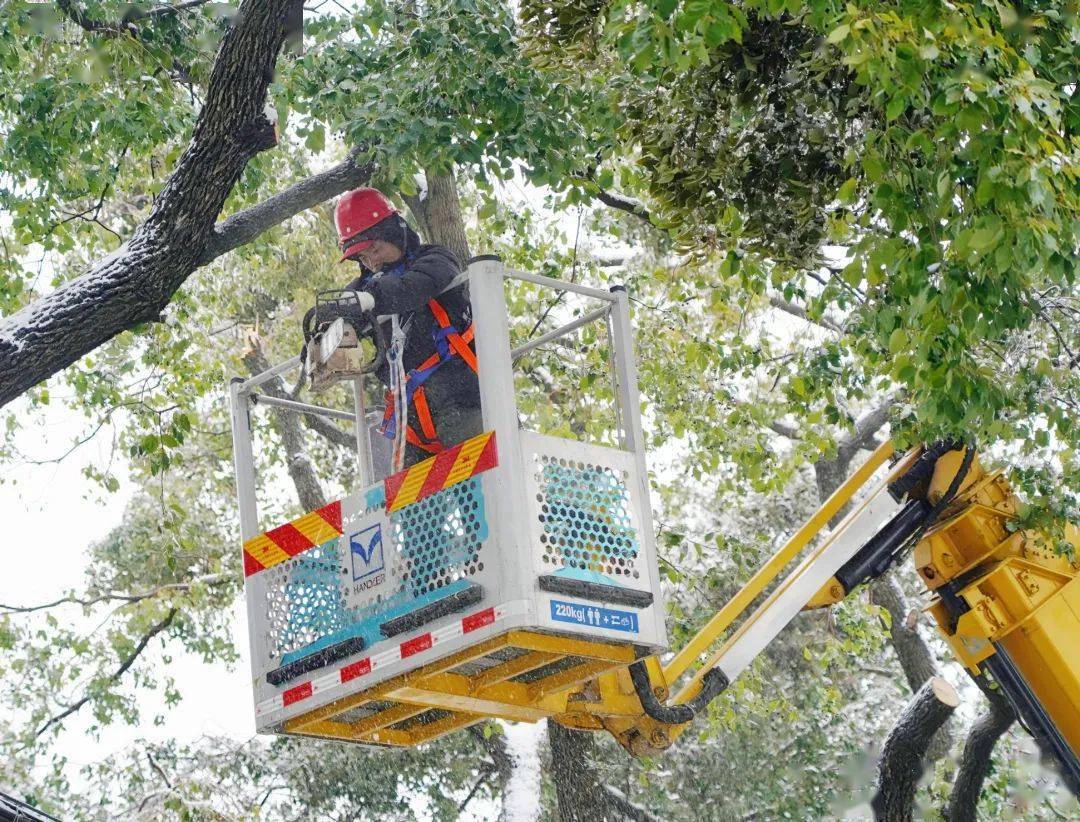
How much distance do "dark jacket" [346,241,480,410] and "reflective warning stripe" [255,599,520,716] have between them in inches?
43.6

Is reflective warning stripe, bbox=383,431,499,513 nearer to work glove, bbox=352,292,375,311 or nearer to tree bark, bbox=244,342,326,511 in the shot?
work glove, bbox=352,292,375,311

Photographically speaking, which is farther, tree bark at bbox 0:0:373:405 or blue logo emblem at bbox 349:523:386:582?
tree bark at bbox 0:0:373:405

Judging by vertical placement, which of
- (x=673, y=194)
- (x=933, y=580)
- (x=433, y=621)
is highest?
(x=673, y=194)

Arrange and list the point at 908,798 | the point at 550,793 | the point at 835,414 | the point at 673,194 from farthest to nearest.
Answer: the point at 550,793 < the point at 908,798 < the point at 835,414 < the point at 673,194

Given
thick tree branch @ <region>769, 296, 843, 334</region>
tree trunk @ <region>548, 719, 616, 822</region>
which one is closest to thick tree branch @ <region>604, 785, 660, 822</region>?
tree trunk @ <region>548, 719, 616, 822</region>

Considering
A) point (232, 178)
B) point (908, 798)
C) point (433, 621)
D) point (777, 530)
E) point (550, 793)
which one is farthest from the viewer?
point (777, 530)

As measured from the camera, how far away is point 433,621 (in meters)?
6.16

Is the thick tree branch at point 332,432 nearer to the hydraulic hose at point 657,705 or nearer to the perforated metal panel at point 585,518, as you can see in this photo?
the hydraulic hose at point 657,705

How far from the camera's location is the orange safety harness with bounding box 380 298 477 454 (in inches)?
271

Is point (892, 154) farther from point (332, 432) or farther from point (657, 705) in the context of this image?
point (332, 432)

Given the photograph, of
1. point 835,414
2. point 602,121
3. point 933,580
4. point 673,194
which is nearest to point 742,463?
point 835,414

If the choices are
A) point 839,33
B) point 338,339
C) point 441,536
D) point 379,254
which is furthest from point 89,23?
point 839,33

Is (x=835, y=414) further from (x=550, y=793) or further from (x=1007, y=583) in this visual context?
(x=550, y=793)

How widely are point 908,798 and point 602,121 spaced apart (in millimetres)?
5046
